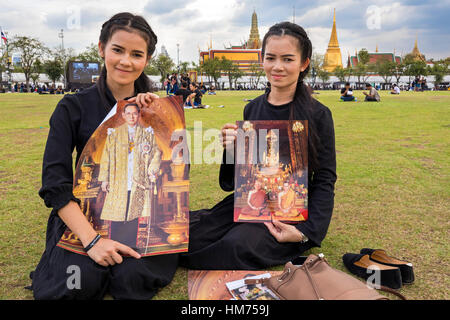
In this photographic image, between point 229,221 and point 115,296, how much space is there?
33.8 inches

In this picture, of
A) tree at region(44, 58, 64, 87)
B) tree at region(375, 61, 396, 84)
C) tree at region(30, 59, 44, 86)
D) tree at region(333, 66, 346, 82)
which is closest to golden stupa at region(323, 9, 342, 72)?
tree at region(333, 66, 346, 82)

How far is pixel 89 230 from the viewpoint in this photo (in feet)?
6.25

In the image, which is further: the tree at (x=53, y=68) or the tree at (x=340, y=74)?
the tree at (x=340, y=74)

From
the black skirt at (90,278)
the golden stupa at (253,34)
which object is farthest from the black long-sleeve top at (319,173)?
the golden stupa at (253,34)

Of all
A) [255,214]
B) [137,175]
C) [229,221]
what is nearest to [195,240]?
[229,221]

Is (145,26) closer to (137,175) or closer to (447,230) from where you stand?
(137,175)

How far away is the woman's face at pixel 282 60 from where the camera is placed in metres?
2.25

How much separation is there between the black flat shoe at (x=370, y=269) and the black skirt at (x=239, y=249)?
0.83 ft

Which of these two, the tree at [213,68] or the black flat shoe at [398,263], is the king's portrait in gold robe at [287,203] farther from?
the tree at [213,68]

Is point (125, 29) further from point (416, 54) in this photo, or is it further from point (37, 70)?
point (416, 54)

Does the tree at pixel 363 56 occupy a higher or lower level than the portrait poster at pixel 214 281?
higher

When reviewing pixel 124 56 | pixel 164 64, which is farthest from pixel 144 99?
pixel 164 64

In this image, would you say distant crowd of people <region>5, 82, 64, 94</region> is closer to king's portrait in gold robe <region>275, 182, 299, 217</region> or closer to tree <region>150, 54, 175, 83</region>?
tree <region>150, 54, 175, 83</region>
